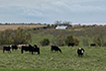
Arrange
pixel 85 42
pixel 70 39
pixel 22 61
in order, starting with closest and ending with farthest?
1. pixel 22 61
2. pixel 70 39
3. pixel 85 42

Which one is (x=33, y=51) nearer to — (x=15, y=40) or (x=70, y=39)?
(x=70, y=39)

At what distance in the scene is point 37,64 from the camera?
19.5 meters

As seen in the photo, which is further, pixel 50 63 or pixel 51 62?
pixel 51 62

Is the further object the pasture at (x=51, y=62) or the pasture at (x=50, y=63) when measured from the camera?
the pasture at (x=50, y=63)

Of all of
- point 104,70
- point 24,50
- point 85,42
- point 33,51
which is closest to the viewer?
point 104,70

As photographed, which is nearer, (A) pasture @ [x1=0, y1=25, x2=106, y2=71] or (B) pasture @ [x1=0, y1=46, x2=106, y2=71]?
(A) pasture @ [x1=0, y1=25, x2=106, y2=71]

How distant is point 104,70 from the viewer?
55.3ft

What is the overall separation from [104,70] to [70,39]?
4488 centimetres

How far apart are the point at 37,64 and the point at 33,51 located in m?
7.04

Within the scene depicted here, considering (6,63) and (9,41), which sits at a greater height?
(6,63)

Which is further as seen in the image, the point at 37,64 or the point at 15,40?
the point at 15,40

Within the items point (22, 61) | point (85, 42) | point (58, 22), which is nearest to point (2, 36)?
point (85, 42)

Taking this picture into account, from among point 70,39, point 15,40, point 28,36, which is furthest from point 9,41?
point 70,39

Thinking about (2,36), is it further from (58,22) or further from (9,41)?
(58,22)
